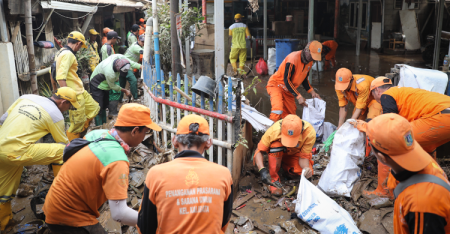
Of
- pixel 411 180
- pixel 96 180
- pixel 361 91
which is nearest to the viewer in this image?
pixel 411 180

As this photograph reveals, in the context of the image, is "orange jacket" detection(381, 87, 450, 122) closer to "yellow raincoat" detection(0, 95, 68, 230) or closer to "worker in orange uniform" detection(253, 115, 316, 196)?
"worker in orange uniform" detection(253, 115, 316, 196)

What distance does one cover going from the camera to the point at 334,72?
10859mm

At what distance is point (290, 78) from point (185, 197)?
3.97 metres

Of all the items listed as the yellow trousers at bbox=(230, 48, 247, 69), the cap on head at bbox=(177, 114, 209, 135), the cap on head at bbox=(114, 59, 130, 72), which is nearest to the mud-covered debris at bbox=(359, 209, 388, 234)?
the cap on head at bbox=(177, 114, 209, 135)

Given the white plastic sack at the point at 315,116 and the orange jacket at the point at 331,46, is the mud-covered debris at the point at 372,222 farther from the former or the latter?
the orange jacket at the point at 331,46

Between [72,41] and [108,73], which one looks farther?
[108,73]

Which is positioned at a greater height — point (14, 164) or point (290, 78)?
point (290, 78)

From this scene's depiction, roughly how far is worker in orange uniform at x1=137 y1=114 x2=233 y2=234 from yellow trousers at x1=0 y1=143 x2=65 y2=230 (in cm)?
205

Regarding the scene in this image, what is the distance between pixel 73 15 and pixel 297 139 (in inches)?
305

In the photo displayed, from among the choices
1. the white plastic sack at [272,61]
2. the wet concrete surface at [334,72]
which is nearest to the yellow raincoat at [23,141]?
the wet concrete surface at [334,72]

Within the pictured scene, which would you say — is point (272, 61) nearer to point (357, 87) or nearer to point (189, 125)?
point (357, 87)

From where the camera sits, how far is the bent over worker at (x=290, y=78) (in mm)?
5418

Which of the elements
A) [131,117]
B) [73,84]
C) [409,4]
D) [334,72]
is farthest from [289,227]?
[409,4]

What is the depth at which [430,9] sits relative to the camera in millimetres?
13867
